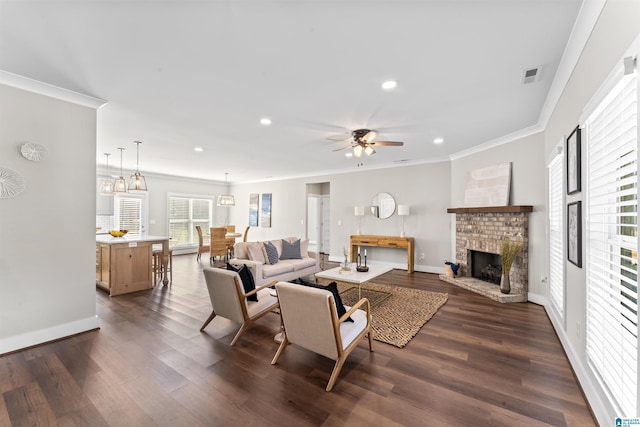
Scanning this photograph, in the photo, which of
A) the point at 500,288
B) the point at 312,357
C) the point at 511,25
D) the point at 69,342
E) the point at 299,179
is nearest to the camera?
the point at 511,25

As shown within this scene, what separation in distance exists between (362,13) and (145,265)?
16.7 ft

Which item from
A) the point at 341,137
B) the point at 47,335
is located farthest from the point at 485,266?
the point at 47,335

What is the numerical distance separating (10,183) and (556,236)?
19.7ft

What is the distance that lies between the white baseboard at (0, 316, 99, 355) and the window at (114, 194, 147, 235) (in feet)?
18.1

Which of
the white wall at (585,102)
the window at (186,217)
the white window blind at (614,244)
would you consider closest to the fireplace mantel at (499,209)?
the white wall at (585,102)

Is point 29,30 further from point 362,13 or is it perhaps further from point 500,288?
point 500,288

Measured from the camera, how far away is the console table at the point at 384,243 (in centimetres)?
618

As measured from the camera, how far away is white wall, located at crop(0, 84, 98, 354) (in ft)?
8.61

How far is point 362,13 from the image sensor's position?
5.80 feet

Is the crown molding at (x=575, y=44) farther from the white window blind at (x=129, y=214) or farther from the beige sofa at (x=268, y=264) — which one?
the white window blind at (x=129, y=214)

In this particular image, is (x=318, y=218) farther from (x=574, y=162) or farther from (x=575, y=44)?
(x=575, y=44)

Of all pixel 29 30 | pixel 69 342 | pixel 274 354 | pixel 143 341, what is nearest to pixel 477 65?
pixel 274 354

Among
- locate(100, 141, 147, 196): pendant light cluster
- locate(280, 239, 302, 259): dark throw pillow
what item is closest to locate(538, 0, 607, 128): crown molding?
Result: locate(280, 239, 302, 259): dark throw pillow

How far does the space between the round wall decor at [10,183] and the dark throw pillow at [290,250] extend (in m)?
3.63
